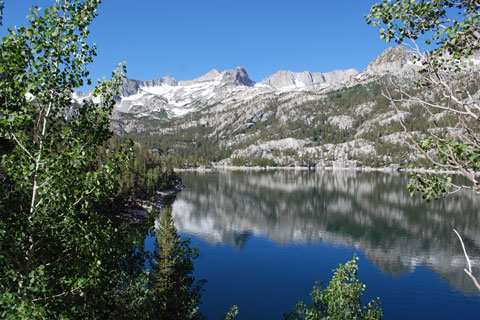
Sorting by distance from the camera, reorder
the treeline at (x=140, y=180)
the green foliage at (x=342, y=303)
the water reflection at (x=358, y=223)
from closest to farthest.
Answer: the green foliage at (x=342, y=303)
the water reflection at (x=358, y=223)
the treeline at (x=140, y=180)

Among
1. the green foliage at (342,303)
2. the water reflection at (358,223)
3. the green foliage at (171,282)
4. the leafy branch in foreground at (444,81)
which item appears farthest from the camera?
the water reflection at (358,223)

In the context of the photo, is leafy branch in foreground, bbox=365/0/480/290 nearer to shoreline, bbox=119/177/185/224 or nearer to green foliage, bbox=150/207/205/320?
green foliage, bbox=150/207/205/320

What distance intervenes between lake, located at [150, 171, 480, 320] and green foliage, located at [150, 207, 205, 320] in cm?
1123

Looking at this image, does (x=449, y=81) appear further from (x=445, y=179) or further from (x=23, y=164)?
(x=23, y=164)

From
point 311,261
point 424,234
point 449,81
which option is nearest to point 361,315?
point 449,81

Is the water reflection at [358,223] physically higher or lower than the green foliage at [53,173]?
lower

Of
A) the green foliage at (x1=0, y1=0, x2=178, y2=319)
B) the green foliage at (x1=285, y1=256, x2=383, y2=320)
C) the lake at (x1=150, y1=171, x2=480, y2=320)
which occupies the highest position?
the green foliage at (x1=0, y1=0, x2=178, y2=319)

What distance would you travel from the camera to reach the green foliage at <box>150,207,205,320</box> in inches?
1056

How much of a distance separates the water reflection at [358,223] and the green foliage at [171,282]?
35.6m

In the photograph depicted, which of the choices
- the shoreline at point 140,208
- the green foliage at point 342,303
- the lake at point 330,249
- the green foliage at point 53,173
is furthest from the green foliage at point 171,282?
the shoreline at point 140,208

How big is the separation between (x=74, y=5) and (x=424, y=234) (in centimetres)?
7893

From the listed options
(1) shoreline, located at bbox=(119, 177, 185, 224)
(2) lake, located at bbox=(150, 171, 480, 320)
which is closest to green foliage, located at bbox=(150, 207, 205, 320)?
(2) lake, located at bbox=(150, 171, 480, 320)

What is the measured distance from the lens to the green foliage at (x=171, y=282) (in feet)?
88.0

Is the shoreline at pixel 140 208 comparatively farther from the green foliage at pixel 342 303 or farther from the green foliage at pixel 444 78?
the green foliage at pixel 444 78
